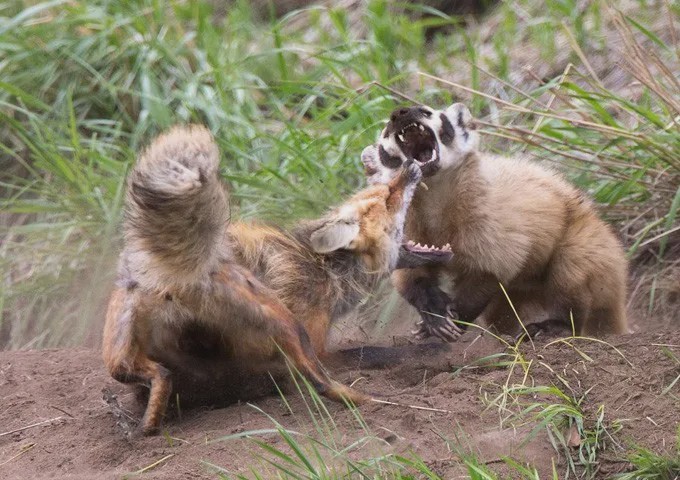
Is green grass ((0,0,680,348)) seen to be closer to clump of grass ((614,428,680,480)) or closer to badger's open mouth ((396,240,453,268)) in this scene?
badger's open mouth ((396,240,453,268))

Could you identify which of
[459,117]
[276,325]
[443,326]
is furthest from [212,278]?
[459,117]

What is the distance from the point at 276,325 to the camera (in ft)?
12.4

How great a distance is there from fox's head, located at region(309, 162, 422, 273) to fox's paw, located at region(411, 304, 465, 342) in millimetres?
437

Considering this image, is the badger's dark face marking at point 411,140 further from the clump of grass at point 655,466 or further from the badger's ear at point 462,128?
the clump of grass at point 655,466

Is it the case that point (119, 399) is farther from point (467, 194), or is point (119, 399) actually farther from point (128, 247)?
point (467, 194)

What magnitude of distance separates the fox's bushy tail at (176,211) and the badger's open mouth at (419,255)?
0.97 metres

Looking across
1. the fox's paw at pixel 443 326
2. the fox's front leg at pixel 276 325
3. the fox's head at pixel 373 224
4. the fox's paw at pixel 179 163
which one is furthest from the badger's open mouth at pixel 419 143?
the fox's paw at pixel 179 163

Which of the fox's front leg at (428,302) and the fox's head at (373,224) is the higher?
the fox's head at (373,224)

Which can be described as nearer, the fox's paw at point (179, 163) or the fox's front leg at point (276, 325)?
the fox's paw at point (179, 163)

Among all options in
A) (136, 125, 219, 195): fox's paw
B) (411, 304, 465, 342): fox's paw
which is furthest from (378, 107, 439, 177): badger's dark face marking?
(136, 125, 219, 195): fox's paw

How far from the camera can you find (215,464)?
11.0 ft

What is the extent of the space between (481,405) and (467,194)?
4.93 feet

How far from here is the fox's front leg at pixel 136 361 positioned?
12.4 ft

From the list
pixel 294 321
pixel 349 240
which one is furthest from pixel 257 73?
pixel 294 321
